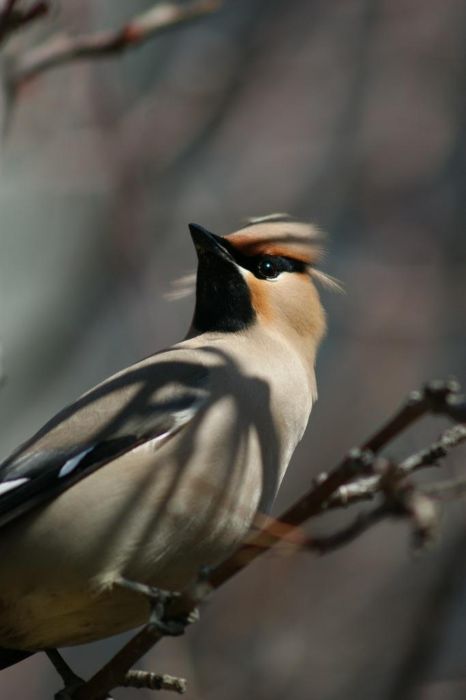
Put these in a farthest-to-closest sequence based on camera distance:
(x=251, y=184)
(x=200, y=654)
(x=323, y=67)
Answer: (x=323, y=67) < (x=251, y=184) < (x=200, y=654)

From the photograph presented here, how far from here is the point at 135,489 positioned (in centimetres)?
396

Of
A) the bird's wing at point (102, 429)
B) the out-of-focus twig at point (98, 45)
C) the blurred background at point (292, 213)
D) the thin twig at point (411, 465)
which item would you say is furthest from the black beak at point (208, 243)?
the thin twig at point (411, 465)

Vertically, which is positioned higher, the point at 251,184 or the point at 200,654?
the point at 251,184

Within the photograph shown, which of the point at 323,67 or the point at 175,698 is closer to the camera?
the point at 175,698

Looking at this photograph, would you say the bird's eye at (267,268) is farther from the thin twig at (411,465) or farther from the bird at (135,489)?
the thin twig at (411,465)

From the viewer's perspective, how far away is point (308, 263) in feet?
17.6

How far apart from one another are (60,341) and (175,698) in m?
2.18

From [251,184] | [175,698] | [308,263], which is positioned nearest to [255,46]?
[251,184]

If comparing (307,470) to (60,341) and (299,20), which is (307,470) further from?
(299,20)

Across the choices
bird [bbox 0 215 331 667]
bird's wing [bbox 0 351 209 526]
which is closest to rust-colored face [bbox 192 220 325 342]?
bird [bbox 0 215 331 667]

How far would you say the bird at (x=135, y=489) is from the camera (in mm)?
3908

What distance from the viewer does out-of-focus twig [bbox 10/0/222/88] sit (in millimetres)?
4488

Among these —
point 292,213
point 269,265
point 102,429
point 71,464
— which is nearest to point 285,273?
point 269,265

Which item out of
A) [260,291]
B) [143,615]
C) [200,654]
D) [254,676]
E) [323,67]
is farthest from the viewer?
[323,67]
